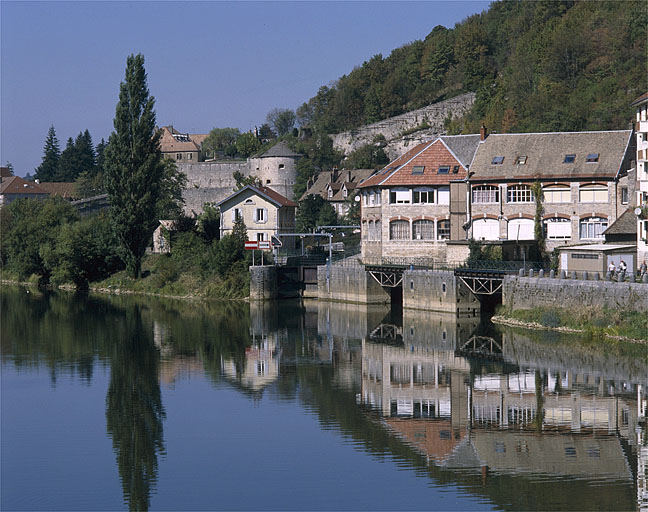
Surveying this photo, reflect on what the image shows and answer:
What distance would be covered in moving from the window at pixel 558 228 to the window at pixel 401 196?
7453mm

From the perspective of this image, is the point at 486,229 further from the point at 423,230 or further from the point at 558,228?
the point at 558,228

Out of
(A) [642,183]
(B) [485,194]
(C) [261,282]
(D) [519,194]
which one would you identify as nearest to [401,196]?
(B) [485,194]

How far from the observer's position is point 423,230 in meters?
51.1

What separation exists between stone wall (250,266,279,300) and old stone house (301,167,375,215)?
96.3 feet

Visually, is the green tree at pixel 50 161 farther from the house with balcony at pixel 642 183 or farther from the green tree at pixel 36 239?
the house with balcony at pixel 642 183

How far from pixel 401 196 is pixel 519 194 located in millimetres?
6269

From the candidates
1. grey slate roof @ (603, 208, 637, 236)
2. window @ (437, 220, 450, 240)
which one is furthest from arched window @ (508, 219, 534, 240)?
grey slate roof @ (603, 208, 637, 236)

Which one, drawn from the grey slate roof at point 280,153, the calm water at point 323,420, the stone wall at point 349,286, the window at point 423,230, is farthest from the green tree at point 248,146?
the calm water at point 323,420

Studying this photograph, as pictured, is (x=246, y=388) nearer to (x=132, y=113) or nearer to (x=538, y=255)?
(x=538, y=255)

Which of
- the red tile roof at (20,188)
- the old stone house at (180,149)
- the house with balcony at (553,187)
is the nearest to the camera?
the house with balcony at (553,187)

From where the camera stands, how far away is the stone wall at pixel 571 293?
1320 inches

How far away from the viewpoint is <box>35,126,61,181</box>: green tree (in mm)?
133250

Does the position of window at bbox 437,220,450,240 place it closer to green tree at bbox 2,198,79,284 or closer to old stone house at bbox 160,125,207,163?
green tree at bbox 2,198,79,284

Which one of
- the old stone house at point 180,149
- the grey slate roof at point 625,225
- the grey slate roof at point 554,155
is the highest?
the old stone house at point 180,149
